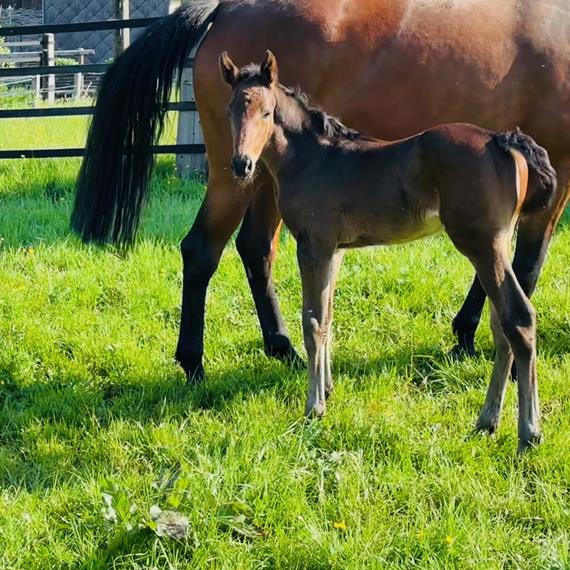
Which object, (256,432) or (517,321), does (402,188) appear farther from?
(256,432)


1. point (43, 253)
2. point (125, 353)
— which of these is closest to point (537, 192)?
point (125, 353)

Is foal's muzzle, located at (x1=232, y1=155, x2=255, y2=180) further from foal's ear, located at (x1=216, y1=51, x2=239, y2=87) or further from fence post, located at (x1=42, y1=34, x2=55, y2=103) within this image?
fence post, located at (x1=42, y1=34, x2=55, y2=103)

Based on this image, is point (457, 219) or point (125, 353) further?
point (125, 353)

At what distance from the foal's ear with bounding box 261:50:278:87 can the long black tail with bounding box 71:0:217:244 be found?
3.69ft

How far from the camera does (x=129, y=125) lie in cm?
427

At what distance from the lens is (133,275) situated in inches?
203

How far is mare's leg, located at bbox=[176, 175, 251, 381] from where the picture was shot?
3.91 metres

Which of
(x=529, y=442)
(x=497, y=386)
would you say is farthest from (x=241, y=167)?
(x=529, y=442)

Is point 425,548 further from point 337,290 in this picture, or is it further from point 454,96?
point 337,290

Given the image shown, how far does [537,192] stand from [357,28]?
1.31 m

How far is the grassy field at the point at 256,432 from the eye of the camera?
256 cm

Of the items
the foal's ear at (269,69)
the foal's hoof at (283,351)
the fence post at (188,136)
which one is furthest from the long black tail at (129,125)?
the fence post at (188,136)

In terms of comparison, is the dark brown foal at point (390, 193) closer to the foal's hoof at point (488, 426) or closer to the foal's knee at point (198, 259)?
the foal's hoof at point (488, 426)

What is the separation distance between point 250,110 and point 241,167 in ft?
0.99
